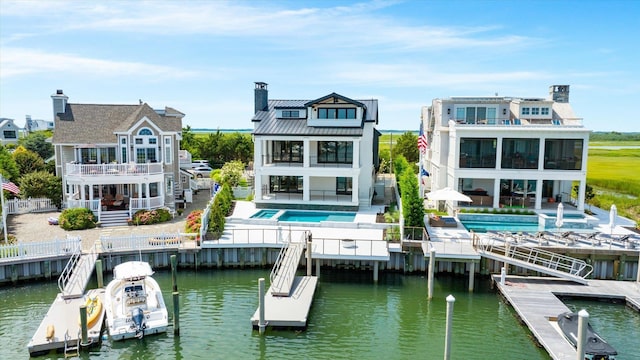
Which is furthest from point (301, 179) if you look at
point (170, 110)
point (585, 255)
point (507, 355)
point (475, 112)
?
point (507, 355)

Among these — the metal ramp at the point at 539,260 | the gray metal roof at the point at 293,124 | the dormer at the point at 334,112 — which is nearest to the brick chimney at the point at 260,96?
the gray metal roof at the point at 293,124

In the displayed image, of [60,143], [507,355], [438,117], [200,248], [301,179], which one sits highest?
[438,117]

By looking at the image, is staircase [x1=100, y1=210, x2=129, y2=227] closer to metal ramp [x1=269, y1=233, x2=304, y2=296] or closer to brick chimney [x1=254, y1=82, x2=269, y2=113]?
metal ramp [x1=269, y1=233, x2=304, y2=296]

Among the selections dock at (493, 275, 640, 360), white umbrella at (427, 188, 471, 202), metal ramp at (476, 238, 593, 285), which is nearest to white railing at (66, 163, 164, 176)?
white umbrella at (427, 188, 471, 202)

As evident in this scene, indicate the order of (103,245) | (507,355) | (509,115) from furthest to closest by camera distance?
1. (509,115)
2. (103,245)
3. (507,355)

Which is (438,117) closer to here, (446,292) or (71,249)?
(446,292)

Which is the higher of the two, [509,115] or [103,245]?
[509,115]

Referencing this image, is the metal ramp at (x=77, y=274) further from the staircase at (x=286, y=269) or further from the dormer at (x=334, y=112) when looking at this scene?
the dormer at (x=334, y=112)
